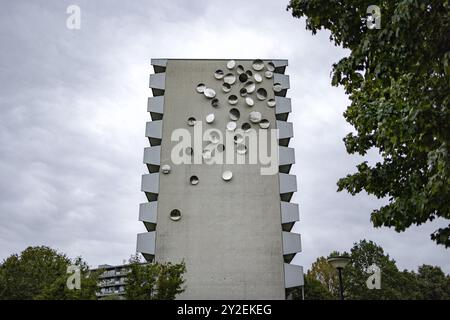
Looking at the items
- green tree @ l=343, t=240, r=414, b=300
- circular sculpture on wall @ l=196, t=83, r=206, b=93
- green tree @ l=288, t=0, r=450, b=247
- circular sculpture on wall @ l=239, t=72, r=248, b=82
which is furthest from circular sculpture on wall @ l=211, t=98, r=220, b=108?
green tree @ l=343, t=240, r=414, b=300

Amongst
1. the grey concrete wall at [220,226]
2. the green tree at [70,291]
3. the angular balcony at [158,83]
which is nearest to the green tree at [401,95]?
the green tree at [70,291]

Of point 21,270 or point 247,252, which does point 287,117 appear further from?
point 21,270

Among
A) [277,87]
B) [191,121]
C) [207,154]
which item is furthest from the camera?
[277,87]

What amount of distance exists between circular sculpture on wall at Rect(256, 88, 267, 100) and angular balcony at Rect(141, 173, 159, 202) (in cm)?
1017

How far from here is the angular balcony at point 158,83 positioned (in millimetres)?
34750

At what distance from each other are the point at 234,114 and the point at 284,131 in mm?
4078

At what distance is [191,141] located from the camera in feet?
108

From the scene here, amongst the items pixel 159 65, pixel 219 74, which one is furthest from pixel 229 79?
pixel 159 65

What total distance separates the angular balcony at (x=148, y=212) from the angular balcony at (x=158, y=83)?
9589mm

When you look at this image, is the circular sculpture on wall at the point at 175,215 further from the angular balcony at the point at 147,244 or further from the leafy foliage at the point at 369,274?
the leafy foliage at the point at 369,274

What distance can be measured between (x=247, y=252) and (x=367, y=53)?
75.3 feet

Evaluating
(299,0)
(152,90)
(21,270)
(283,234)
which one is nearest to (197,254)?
(283,234)

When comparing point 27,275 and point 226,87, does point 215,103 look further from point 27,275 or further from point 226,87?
point 27,275

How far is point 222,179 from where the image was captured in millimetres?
31672
